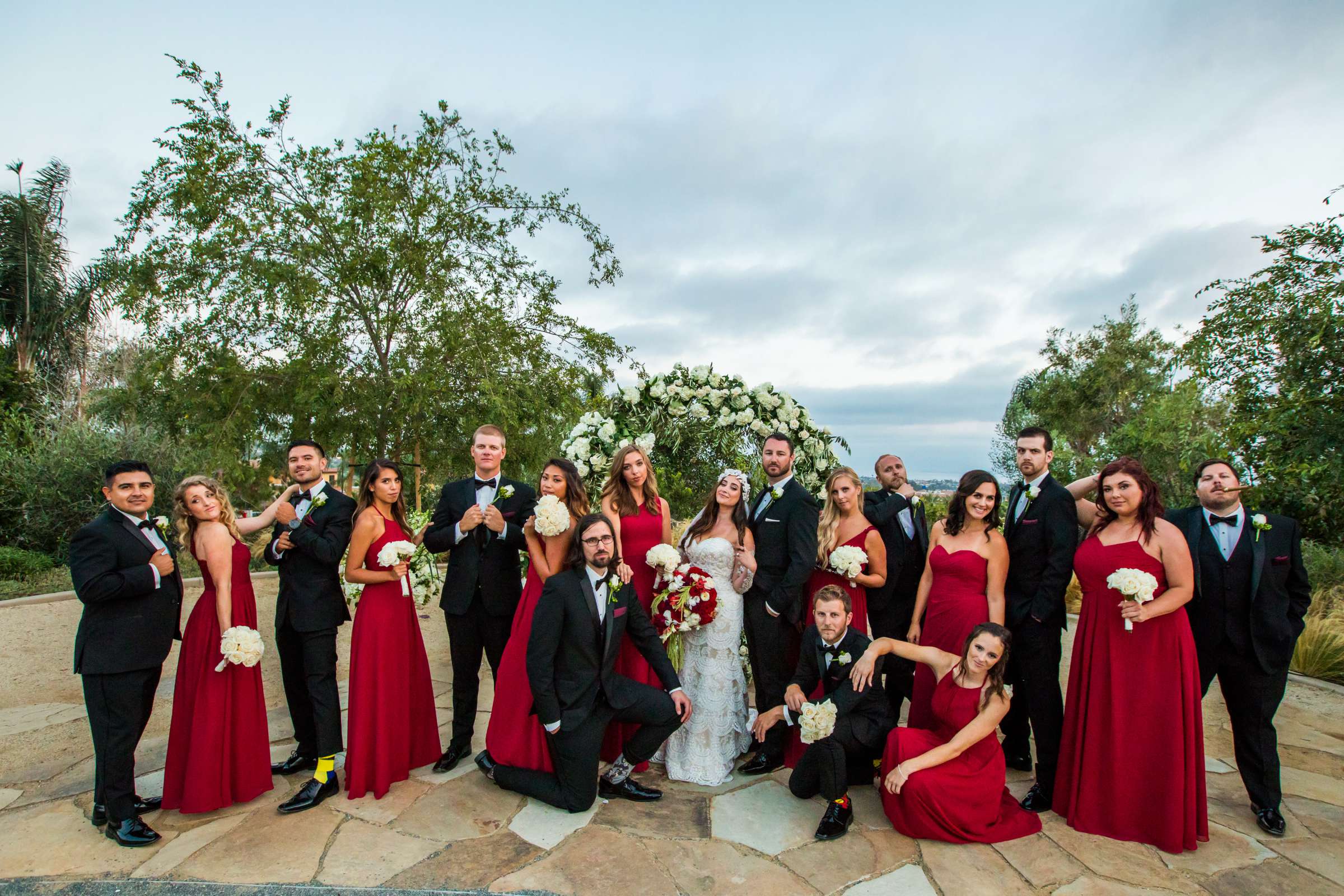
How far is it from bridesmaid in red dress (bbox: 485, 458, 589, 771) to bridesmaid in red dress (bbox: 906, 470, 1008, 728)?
230 cm

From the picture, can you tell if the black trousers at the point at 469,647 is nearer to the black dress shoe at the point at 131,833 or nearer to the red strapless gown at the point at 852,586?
the black dress shoe at the point at 131,833

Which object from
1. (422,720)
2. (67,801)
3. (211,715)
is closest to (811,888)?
(422,720)

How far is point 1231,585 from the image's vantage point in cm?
412

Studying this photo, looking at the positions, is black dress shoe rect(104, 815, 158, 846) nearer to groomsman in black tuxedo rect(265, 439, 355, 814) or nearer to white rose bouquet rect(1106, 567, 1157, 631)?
groomsman in black tuxedo rect(265, 439, 355, 814)

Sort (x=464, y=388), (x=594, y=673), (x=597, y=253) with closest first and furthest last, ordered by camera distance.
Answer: (x=594, y=673)
(x=464, y=388)
(x=597, y=253)

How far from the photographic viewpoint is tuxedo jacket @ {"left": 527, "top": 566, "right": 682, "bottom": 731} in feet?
13.2

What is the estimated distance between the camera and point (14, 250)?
22375mm

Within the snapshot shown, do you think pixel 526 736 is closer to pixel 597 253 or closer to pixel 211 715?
pixel 211 715

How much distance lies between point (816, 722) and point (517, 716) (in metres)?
1.79

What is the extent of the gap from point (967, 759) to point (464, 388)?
35.1ft

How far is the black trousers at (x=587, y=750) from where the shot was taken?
4.09 metres

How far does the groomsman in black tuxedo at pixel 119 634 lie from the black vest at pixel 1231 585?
572 cm

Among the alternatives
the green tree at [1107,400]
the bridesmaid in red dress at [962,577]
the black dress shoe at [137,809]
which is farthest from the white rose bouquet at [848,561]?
the green tree at [1107,400]

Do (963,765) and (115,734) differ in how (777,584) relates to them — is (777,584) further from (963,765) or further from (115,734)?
(115,734)
